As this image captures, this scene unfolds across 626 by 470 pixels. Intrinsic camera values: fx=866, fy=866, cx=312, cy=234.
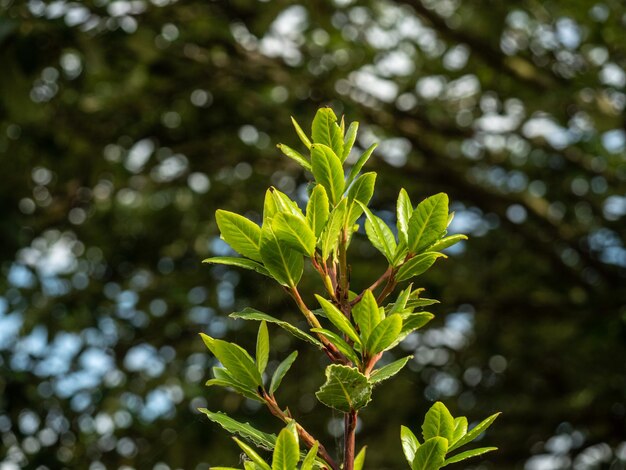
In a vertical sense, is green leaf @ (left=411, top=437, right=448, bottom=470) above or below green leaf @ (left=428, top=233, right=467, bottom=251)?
below

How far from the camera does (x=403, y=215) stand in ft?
2.95

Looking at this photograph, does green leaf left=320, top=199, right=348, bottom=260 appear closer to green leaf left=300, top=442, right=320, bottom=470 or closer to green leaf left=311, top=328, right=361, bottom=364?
green leaf left=311, top=328, right=361, bottom=364

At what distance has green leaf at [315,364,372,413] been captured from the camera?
76cm

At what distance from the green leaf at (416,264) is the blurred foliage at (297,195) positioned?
9.14ft

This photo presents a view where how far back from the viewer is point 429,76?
16.2ft

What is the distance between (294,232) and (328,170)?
3.4 inches

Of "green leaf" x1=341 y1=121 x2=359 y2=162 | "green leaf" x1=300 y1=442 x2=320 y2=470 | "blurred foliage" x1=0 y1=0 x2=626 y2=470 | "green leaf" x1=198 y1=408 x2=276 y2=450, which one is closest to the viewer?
"green leaf" x1=300 y1=442 x2=320 y2=470

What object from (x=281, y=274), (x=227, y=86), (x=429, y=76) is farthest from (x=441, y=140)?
(x=281, y=274)

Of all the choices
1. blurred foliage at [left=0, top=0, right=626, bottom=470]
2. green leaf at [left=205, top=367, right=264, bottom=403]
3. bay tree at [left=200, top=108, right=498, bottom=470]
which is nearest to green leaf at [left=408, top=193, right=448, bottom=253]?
bay tree at [left=200, top=108, right=498, bottom=470]

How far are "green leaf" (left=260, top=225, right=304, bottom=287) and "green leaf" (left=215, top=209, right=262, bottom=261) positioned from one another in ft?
0.04

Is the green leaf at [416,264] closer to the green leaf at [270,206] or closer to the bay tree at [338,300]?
the bay tree at [338,300]

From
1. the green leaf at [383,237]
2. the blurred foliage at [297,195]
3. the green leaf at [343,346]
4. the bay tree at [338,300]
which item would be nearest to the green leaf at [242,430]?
the bay tree at [338,300]

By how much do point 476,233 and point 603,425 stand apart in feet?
4.12

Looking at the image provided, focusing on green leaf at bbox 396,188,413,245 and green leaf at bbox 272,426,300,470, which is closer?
green leaf at bbox 272,426,300,470
